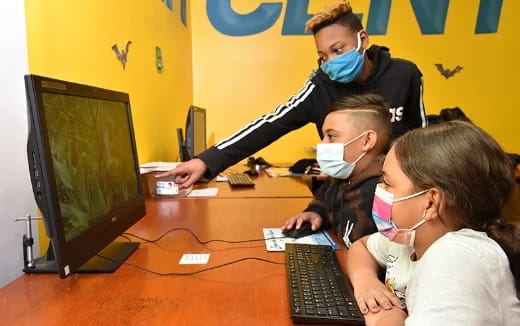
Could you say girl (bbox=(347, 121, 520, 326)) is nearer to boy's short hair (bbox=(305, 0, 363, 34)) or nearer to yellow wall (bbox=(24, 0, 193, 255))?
boy's short hair (bbox=(305, 0, 363, 34))

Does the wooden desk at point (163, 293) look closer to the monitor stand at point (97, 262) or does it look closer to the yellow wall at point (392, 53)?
the monitor stand at point (97, 262)

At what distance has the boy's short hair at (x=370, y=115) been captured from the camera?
3.91ft

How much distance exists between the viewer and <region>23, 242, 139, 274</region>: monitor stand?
81 cm

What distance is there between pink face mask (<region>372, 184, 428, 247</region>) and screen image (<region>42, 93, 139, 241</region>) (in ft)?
2.09

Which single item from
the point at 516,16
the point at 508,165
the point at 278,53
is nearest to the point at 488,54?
the point at 516,16

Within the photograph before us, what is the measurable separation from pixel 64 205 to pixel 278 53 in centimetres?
264

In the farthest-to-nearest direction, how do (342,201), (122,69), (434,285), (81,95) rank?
(122,69), (342,201), (81,95), (434,285)

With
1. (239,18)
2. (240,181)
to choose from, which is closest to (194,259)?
(240,181)

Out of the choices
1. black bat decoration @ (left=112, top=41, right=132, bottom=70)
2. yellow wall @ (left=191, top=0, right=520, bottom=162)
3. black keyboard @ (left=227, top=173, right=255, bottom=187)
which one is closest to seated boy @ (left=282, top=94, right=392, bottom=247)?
black keyboard @ (left=227, top=173, right=255, bottom=187)

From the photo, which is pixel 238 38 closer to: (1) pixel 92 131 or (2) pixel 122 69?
(2) pixel 122 69

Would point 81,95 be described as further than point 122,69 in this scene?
No

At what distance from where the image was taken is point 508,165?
0.66m

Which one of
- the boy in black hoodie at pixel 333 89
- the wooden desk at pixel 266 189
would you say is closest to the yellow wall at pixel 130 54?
the wooden desk at pixel 266 189

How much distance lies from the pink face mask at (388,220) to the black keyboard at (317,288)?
0.15 metres
